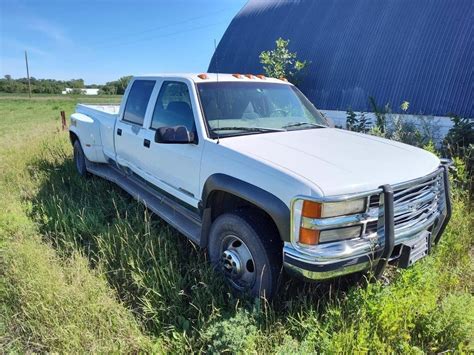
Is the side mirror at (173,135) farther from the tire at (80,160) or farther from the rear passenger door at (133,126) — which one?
the tire at (80,160)

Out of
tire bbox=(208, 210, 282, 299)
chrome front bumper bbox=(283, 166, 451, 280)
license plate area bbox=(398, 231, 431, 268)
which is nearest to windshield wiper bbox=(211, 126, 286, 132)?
tire bbox=(208, 210, 282, 299)

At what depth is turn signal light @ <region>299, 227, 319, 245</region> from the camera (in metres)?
2.43

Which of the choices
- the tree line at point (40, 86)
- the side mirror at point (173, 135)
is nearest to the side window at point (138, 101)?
the side mirror at point (173, 135)

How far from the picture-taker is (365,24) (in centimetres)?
1189

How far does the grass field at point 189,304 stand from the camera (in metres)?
2.63

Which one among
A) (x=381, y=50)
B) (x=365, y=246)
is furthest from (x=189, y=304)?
(x=381, y=50)

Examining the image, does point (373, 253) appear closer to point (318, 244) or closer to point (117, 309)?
point (318, 244)

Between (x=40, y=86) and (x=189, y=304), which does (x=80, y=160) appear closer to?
(x=189, y=304)

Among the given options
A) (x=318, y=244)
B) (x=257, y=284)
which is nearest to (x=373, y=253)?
(x=318, y=244)

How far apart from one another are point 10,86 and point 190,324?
314ft

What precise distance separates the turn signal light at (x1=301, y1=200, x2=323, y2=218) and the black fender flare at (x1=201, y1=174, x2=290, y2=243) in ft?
0.44

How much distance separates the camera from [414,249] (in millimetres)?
2801

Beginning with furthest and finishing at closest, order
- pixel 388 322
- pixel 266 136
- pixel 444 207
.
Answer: pixel 266 136 < pixel 444 207 < pixel 388 322

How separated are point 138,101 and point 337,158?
292cm
